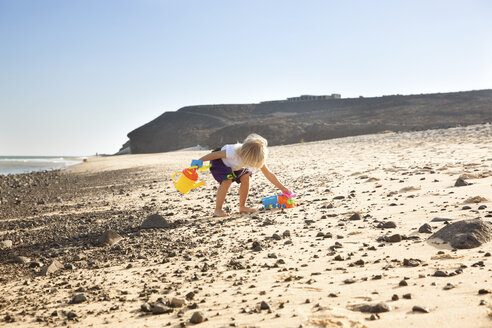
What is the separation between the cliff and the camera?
132 feet

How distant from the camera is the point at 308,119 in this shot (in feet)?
193

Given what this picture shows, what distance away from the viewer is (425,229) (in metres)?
4.39

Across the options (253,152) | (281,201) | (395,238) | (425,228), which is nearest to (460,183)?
(425,228)

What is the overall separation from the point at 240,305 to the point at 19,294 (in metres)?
2.11

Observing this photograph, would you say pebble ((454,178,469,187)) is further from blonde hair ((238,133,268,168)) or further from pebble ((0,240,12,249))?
pebble ((0,240,12,249))

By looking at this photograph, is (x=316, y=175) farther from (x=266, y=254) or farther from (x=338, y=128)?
(x=338, y=128)

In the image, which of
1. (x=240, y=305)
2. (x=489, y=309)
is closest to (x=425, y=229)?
(x=489, y=309)

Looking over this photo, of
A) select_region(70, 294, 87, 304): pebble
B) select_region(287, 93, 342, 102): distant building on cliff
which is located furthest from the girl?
select_region(287, 93, 342, 102): distant building on cliff

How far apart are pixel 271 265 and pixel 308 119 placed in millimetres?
55946

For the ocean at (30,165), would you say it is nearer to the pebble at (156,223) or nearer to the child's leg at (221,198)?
the pebble at (156,223)

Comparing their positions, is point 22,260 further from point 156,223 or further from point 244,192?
point 244,192

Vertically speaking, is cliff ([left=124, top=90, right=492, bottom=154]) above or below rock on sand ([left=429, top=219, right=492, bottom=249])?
above

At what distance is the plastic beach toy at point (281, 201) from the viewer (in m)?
6.64

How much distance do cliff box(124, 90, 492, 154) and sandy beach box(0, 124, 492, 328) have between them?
942 inches
